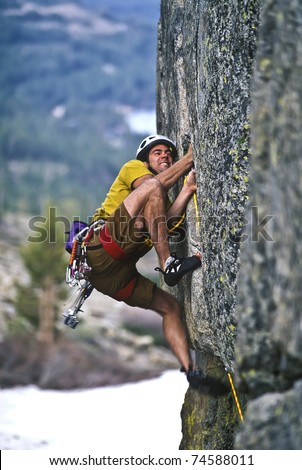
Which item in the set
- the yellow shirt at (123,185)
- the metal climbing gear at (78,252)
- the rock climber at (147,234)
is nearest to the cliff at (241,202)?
the rock climber at (147,234)

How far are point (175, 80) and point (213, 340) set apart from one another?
388cm

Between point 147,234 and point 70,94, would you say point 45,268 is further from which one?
point 70,94

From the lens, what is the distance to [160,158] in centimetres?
1102

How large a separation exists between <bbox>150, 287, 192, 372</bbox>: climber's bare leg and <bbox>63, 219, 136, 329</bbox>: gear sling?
0.45 meters

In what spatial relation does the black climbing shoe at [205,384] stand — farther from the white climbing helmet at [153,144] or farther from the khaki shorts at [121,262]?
the white climbing helmet at [153,144]

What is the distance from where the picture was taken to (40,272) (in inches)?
1842

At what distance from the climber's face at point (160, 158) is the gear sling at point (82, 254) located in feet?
3.67

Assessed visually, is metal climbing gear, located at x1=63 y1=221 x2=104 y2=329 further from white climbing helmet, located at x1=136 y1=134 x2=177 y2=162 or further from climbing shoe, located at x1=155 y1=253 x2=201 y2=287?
climbing shoe, located at x1=155 y1=253 x2=201 y2=287

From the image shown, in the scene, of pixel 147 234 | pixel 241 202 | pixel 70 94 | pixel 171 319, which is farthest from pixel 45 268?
pixel 70 94

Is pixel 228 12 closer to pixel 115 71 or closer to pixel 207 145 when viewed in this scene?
pixel 207 145

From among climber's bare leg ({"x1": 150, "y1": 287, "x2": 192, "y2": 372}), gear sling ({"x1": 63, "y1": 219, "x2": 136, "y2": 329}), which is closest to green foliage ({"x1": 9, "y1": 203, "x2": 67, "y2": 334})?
gear sling ({"x1": 63, "y1": 219, "x2": 136, "y2": 329})

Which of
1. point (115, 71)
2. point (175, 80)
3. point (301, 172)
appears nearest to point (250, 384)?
point (301, 172)

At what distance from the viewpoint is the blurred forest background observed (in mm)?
47969

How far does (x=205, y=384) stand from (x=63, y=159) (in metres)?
101
